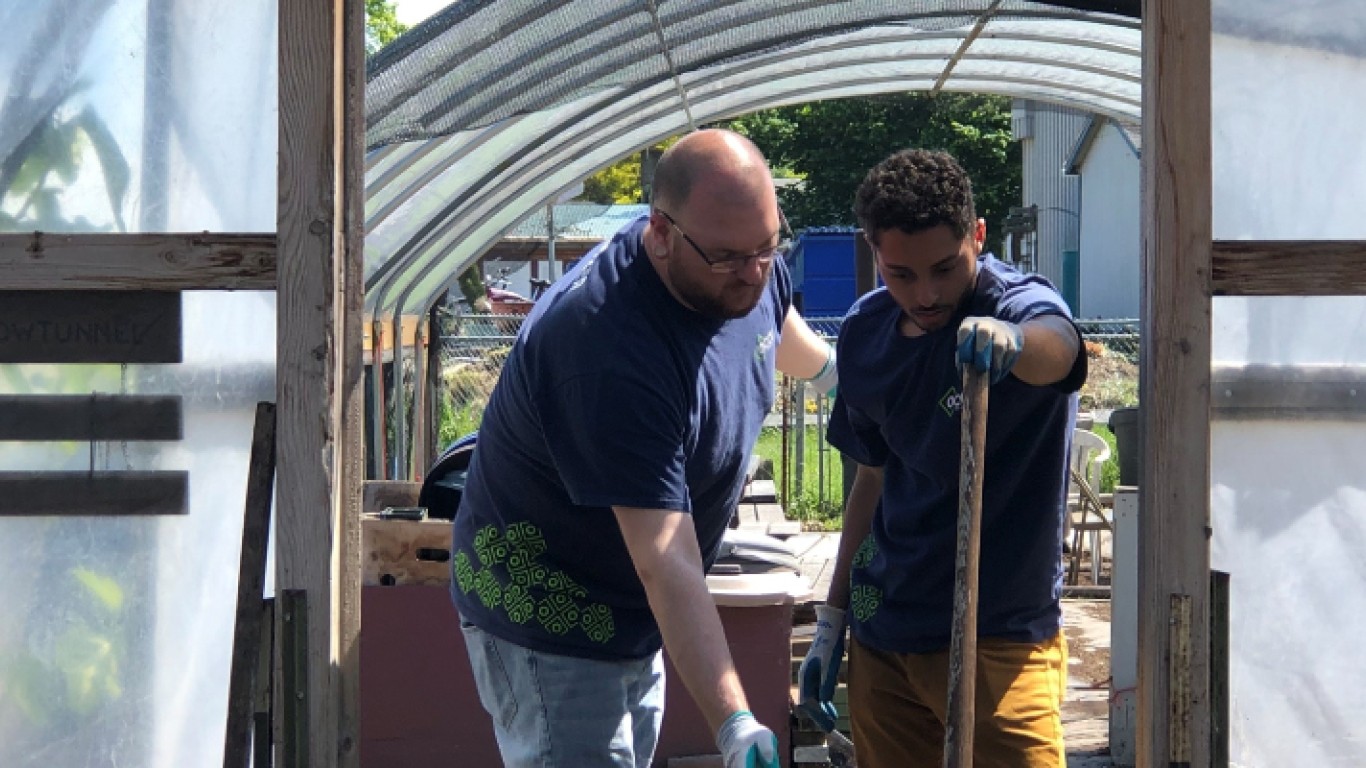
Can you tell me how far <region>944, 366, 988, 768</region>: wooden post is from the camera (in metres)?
2.79

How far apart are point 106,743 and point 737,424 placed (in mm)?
1434

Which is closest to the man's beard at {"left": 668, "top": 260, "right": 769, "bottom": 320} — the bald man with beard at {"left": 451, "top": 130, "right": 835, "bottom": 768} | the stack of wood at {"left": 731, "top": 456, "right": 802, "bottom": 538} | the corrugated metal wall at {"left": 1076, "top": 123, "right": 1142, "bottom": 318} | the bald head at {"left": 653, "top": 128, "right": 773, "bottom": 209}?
the bald man with beard at {"left": 451, "top": 130, "right": 835, "bottom": 768}

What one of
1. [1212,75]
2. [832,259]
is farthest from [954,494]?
[832,259]

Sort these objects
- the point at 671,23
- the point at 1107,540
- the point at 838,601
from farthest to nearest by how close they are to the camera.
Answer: the point at 1107,540, the point at 671,23, the point at 838,601

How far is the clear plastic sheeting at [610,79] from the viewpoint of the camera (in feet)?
21.4

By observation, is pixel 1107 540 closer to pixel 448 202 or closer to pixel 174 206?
pixel 448 202

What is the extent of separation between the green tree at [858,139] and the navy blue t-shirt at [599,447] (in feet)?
101

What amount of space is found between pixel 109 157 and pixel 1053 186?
33230 millimetres

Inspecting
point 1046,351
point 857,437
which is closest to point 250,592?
point 857,437

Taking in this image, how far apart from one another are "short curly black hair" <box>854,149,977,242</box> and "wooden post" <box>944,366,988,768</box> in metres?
0.38

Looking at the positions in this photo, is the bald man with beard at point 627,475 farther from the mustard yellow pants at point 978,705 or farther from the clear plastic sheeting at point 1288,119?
the clear plastic sheeting at point 1288,119

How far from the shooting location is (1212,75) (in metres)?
2.97

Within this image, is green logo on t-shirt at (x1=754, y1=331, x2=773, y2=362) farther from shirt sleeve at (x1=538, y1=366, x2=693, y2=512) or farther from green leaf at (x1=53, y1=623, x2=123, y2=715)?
green leaf at (x1=53, y1=623, x2=123, y2=715)

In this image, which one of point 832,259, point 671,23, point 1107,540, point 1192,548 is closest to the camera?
point 1192,548
